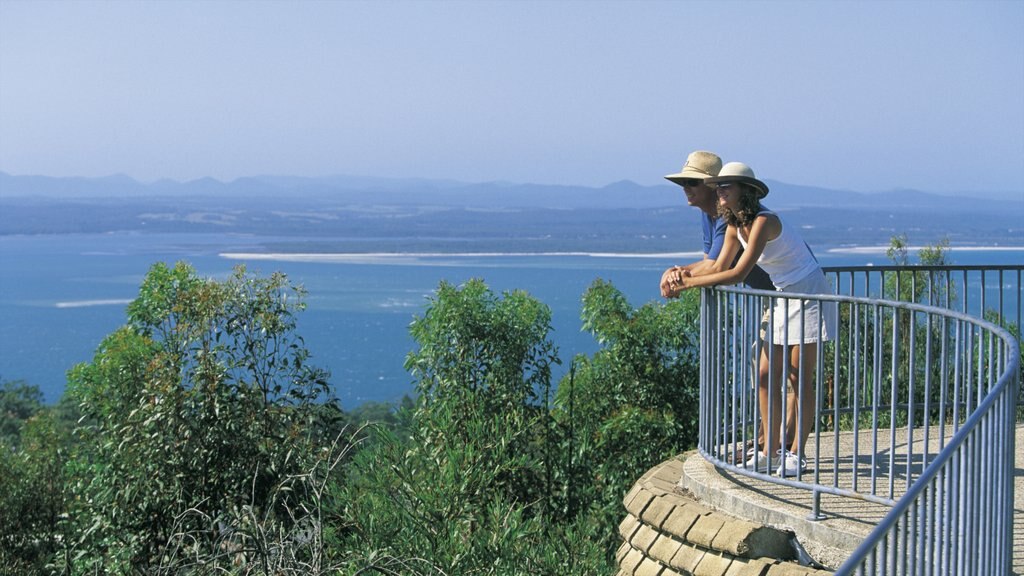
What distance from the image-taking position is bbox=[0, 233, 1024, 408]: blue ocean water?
241 feet

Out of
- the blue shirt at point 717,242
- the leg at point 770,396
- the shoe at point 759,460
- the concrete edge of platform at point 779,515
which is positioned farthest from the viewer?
the blue shirt at point 717,242

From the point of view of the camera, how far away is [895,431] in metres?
7.01

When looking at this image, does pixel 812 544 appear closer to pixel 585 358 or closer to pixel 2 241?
pixel 585 358

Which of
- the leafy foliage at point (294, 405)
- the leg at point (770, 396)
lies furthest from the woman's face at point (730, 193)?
the leafy foliage at point (294, 405)

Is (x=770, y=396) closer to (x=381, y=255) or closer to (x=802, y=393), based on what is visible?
(x=802, y=393)

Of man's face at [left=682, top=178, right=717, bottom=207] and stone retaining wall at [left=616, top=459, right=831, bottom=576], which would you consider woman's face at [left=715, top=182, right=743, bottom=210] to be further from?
stone retaining wall at [left=616, top=459, right=831, bottom=576]

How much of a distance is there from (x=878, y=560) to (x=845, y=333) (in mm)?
7869

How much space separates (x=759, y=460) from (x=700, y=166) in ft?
5.41

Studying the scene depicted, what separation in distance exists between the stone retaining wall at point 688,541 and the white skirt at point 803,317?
99 centimetres

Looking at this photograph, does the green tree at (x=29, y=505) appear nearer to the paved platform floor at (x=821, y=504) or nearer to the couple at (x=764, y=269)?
the paved platform floor at (x=821, y=504)

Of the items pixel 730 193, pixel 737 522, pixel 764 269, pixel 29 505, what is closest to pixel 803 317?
pixel 764 269

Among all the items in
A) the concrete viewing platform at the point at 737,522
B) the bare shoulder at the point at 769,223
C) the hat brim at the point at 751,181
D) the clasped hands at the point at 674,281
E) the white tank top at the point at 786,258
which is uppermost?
the hat brim at the point at 751,181

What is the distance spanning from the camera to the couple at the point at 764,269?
652 centimetres

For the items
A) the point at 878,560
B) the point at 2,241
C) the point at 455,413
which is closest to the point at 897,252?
the point at 455,413
